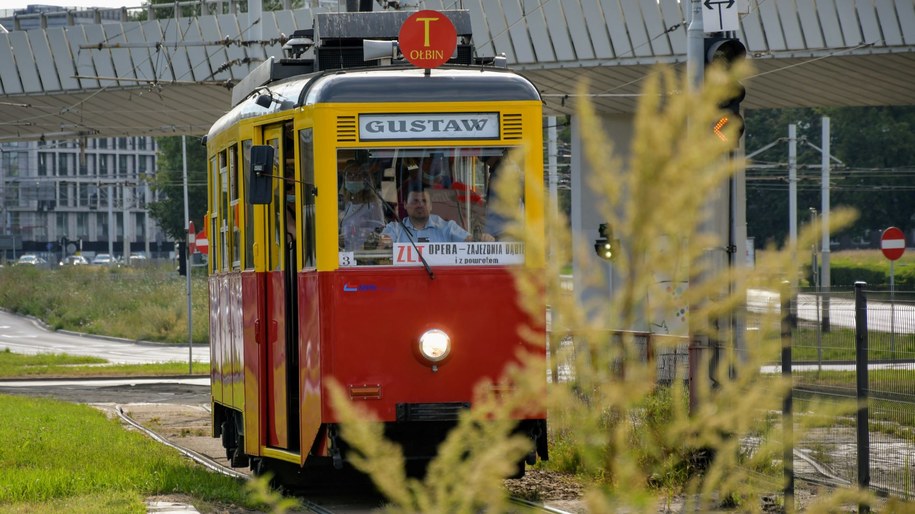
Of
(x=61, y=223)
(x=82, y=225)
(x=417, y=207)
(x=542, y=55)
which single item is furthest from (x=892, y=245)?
(x=82, y=225)

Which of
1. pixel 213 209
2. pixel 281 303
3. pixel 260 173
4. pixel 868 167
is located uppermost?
pixel 868 167

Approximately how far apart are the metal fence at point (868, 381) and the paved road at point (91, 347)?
98.3ft

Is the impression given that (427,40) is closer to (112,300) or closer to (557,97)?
(557,97)

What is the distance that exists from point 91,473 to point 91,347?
36543mm

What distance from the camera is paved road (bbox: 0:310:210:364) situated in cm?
4253

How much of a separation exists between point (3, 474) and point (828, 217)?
1009cm

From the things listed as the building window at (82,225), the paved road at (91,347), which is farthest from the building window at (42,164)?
the paved road at (91,347)

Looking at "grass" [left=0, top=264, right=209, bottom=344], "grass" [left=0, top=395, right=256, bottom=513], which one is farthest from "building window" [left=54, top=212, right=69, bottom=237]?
"grass" [left=0, top=395, right=256, bottom=513]

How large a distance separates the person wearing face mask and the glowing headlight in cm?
74

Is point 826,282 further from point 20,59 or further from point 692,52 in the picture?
point 692,52

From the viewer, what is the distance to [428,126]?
10.7m

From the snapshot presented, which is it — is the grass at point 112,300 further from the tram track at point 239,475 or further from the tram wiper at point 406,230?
the tram wiper at point 406,230

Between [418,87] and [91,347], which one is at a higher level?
[418,87]

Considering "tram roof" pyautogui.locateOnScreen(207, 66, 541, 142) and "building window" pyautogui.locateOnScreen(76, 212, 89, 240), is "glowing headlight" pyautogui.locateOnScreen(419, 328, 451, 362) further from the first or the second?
"building window" pyautogui.locateOnScreen(76, 212, 89, 240)
